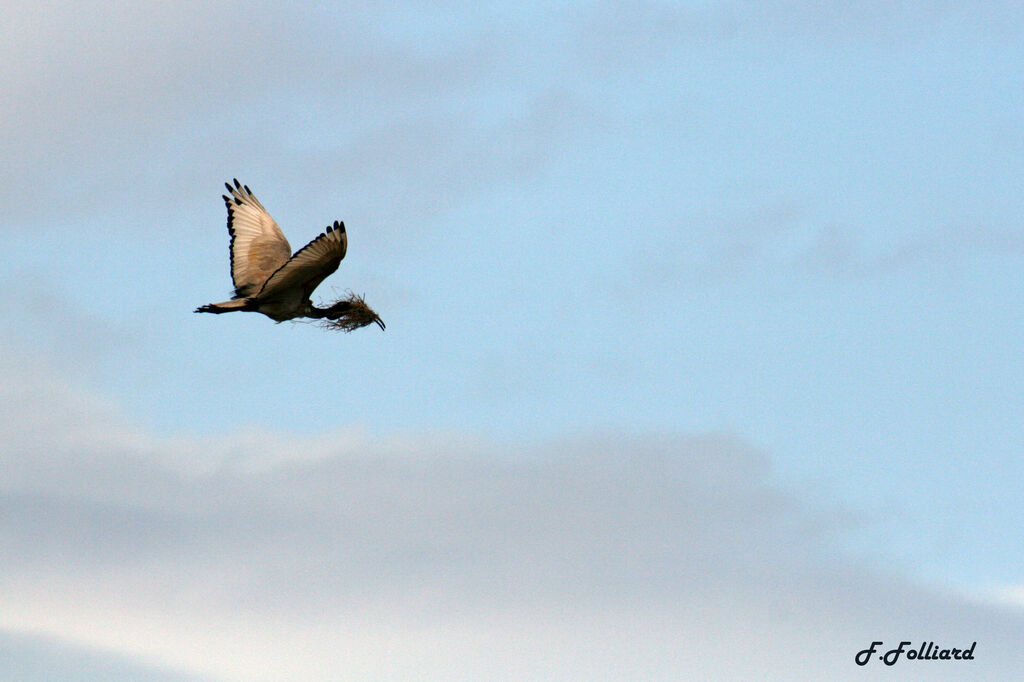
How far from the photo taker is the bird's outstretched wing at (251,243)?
3612 centimetres

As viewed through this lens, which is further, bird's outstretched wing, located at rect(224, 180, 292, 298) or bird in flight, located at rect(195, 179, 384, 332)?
bird's outstretched wing, located at rect(224, 180, 292, 298)

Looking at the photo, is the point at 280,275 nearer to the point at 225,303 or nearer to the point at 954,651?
the point at 225,303

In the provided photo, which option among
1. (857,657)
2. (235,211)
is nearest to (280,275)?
(235,211)

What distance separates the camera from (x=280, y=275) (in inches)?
1324

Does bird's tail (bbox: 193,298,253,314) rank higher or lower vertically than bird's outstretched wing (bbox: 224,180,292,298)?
lower

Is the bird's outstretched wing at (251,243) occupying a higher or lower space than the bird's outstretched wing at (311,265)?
higher

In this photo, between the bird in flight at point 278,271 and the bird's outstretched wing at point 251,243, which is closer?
the bird in flight at point 278,271

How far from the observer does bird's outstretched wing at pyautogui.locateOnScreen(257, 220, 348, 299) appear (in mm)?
32938

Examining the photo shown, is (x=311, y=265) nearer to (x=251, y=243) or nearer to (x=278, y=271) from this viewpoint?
(x=278, y=271)

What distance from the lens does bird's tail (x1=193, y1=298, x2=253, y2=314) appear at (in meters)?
34.0

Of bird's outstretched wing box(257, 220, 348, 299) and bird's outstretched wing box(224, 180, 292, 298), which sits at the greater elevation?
bird's outstretched wing box(224, 180, 292, 298)

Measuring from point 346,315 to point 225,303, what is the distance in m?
2.51

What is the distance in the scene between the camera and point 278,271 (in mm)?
33500

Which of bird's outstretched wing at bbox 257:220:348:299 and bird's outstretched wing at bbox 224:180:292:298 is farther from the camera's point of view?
bird's outstretched wing at bbox 224:180:292:298
